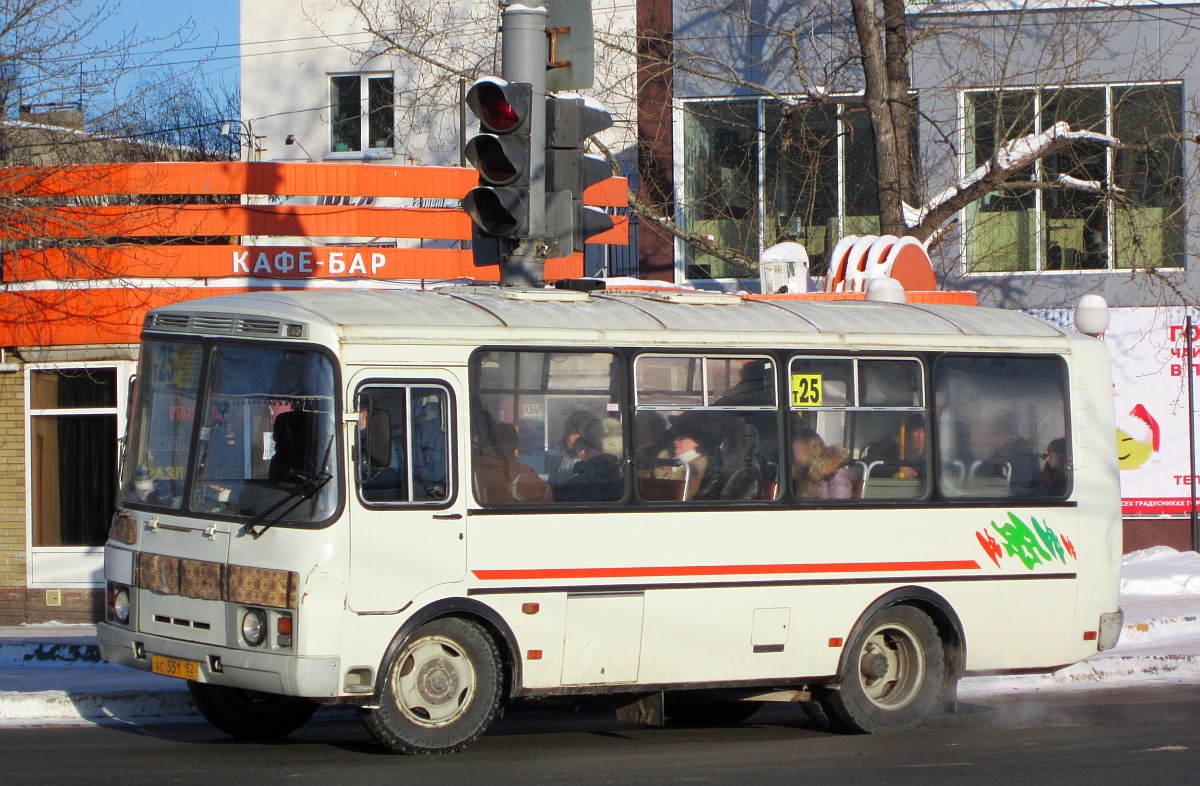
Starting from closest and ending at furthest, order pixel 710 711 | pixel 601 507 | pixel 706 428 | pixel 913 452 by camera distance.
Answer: pixel 601 507 < pixel 706 428 < pixel 913 452 < pixel 710 711

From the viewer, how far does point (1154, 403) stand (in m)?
20.5

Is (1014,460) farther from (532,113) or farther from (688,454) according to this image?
(532,113)

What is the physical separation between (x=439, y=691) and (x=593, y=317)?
2.40 m

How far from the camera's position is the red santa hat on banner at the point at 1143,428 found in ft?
67.3

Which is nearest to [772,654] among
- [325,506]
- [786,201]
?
[325,506]

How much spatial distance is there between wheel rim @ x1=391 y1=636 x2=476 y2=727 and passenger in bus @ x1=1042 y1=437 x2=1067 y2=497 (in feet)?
14.3

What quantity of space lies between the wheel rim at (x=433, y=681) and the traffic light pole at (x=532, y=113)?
2.91 m

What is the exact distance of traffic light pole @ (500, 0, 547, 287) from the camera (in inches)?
409

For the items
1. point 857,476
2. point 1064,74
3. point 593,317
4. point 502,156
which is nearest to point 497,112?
point 502,156

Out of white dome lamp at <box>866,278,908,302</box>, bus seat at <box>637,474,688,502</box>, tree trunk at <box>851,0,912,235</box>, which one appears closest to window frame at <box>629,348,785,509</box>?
bus seat at <box>637,474,688,502</box>

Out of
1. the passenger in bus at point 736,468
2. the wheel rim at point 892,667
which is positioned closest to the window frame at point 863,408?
the passenger in bus at point 736,468

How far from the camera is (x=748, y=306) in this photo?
402 inches

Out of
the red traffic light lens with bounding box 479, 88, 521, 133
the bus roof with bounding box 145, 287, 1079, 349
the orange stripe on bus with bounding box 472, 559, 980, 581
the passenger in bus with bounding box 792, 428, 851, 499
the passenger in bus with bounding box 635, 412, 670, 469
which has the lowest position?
the orange stripe on bus with bounding box 472, 559, 980, 581

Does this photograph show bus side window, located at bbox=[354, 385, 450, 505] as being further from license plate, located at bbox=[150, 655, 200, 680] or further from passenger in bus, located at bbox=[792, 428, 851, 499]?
passenger in bus, located at bbox=[792, 428, 851, 499]
